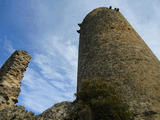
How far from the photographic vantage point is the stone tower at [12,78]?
826 cm

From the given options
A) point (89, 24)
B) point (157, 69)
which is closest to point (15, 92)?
point (89, 24)

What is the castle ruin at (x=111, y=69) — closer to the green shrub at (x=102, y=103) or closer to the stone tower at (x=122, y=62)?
the stone tower at (x=122, y=62)

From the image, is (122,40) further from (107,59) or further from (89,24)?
(89,24)

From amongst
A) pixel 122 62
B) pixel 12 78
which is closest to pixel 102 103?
pixel 122 62

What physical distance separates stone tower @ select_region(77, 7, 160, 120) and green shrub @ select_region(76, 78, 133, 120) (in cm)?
61

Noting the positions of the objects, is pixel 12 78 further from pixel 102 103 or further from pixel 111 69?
pixel 102 103

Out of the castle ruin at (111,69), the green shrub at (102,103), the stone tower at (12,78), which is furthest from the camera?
the stone tower at (12,78)

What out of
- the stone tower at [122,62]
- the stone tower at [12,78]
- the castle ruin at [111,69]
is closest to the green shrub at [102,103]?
the castle ruin at [111,69]

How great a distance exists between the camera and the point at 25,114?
5.80 m

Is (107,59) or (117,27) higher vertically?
(117,27)

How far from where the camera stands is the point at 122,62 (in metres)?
6.55

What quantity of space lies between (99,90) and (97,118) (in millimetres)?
947

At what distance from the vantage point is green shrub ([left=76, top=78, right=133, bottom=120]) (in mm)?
4496

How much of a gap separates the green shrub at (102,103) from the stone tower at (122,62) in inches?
24.1
